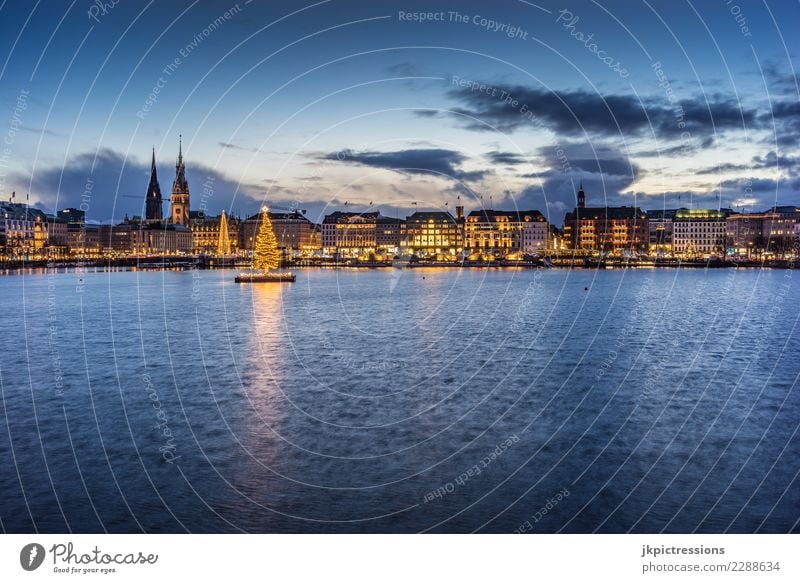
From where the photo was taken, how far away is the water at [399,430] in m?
10.3

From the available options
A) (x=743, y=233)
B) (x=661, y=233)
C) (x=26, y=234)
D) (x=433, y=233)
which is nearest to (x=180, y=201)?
(x=26, y=234)

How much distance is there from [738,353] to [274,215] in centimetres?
16763

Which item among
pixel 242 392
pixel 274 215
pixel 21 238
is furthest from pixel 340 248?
pixel 242 392

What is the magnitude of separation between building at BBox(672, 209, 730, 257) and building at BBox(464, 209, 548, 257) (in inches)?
1255

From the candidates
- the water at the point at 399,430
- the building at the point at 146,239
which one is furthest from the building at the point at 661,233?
the water at the point at 399,430

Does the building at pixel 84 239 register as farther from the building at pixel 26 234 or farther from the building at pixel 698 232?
the building at pixel 698 232

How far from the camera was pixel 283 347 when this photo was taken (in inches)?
1049

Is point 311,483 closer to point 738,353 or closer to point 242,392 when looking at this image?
point 242,392

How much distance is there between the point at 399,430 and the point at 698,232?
549ft

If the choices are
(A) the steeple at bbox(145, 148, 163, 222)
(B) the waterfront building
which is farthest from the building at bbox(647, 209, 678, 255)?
(A) the steeple at bbox(145, 148, 163, 222)

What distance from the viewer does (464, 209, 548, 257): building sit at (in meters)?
167

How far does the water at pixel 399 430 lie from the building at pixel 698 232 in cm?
14367

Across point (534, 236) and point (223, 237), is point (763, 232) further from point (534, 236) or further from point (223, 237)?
point (223, 237)

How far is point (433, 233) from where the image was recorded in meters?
171
